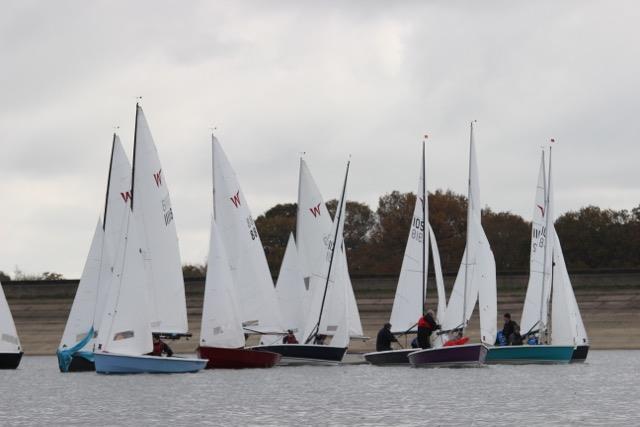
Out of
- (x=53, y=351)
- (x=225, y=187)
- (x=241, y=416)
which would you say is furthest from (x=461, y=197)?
(x=241, y=416)

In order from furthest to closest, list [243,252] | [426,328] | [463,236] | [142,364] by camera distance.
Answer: [463,236] < [243,252] < [426,328] < [142,364]

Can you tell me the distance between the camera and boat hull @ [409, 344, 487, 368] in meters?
48.3

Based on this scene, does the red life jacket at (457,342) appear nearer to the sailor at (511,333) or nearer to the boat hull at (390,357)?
the boat hull at (390,357)

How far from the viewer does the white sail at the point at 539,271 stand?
183ft

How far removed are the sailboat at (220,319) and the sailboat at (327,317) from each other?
2.92 metres

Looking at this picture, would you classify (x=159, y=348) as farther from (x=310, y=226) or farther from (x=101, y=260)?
(x=310, y=226)

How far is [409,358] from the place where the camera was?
4997cm

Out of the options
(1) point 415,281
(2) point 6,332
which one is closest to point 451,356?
(1) point 415,281

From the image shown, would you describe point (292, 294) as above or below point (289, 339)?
above

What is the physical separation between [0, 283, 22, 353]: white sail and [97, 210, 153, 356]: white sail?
658cm

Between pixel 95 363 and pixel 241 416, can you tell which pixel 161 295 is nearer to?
pixel 95 363

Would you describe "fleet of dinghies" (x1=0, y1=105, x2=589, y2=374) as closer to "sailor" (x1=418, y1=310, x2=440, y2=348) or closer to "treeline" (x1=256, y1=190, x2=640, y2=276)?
"sailor" (x1=418, y1=310, x2=440, y2=348)

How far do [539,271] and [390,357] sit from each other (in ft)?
23.9

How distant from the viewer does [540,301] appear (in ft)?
182
